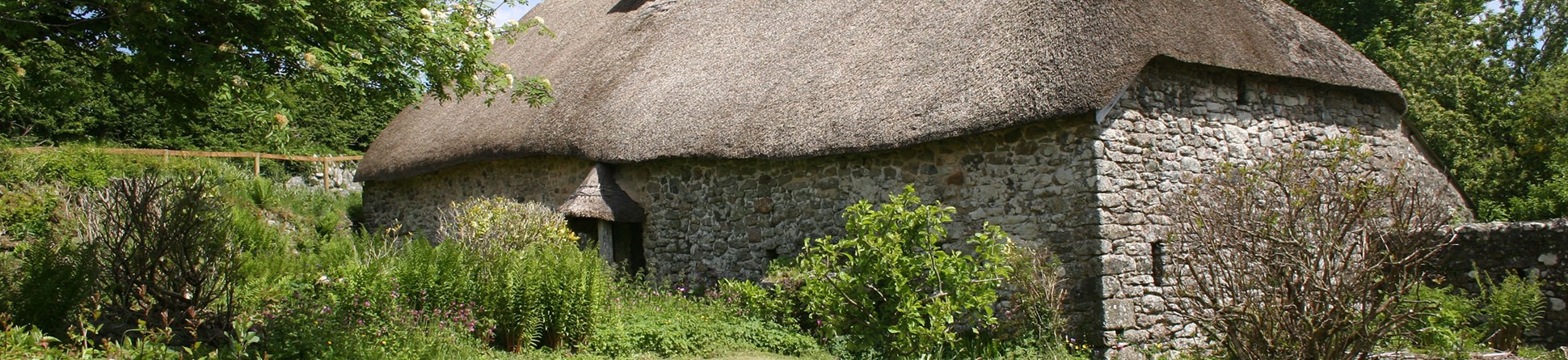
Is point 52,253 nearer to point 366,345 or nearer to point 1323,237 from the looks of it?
point 366,345

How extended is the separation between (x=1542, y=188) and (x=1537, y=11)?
560 centimetres

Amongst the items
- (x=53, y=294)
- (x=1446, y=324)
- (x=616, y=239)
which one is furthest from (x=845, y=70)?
(x=53, y=294)

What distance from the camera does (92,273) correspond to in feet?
21.2

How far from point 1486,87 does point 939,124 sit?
1183 cm

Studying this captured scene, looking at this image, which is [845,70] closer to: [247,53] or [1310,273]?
[247,53]

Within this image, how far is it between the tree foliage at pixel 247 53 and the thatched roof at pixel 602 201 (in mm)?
4039

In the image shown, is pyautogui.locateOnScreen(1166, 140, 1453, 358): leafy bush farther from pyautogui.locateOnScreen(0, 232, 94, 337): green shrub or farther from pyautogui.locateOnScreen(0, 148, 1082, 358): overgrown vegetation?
pyautogui.locateOnScreen(0, 232, 94, 337): green shrub

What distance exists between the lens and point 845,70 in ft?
33.0

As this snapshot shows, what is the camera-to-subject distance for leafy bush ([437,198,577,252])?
10.2m

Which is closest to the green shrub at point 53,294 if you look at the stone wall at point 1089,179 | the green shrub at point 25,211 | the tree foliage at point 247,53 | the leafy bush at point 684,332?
the tree foliage at point 247,53

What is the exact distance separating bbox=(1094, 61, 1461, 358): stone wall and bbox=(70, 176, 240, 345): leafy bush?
621 centimetres

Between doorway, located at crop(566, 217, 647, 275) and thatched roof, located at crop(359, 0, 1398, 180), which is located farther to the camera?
doorway, located at crop(566, 217, 647, 275)

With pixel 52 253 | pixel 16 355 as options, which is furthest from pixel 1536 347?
pixel 52 253

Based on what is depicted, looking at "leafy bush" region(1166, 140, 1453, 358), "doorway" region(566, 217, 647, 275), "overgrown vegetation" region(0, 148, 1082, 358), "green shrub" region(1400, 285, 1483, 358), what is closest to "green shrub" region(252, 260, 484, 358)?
"overgrown vegetation" region(0, 148, 1082, 358)
